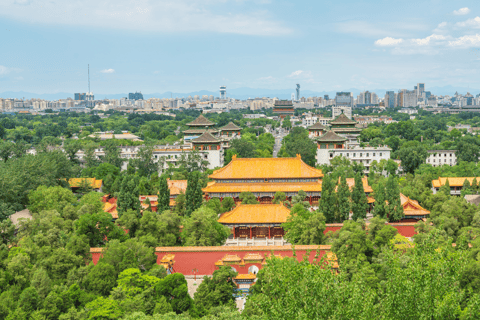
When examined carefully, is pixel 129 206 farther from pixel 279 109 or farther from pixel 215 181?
pixel 279 109

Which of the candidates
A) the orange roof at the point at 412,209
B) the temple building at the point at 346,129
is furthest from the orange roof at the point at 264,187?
the temple building at the point at 346,129

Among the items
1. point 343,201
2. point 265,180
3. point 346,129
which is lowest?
point 343,201

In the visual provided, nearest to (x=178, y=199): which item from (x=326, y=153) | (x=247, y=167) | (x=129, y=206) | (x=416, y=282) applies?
(x=129, y=206)

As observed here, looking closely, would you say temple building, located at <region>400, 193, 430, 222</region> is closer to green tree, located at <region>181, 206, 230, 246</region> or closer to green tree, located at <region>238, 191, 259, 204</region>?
green tree, located at <region>238, 191, 259, 204</region>

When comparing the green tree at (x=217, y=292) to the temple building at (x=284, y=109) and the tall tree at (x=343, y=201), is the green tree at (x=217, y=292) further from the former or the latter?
the temple building at (x=284, y=109)

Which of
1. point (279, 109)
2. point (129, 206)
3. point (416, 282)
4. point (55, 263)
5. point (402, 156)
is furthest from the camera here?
point (279, 109)

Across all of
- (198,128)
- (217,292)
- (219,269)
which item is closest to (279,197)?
(219,269)

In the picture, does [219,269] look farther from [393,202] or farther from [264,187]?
[264,187]
